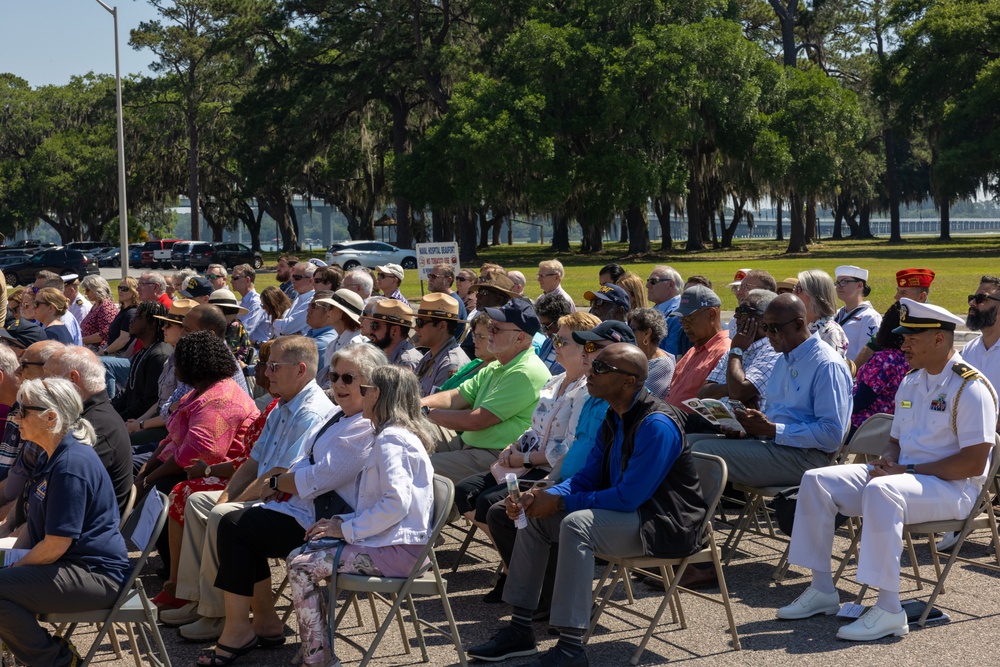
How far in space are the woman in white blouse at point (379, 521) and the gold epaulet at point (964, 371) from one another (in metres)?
2.55

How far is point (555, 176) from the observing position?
40781mm

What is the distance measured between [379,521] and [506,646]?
0.86 metres

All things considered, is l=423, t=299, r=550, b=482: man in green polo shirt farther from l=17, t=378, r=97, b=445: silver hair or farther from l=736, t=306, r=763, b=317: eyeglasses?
l=17, t=378, r=97, b=445: silver hair

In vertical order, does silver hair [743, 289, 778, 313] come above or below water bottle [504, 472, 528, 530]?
A: above

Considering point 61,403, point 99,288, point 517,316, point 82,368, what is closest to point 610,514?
point 517,316

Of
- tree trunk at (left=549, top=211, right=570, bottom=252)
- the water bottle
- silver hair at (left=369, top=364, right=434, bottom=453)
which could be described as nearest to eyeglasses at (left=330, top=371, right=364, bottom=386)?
silver hair at (left=369, top=364, right=434, bottom=453)

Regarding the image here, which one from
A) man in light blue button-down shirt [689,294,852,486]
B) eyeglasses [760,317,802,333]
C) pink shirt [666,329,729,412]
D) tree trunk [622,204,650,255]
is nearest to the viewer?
man in light blue button-down shirt [689,294,852,486]

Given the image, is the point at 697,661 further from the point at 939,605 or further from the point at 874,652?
the point at 939,605

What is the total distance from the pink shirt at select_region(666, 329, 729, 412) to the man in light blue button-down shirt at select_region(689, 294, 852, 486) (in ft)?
3.00

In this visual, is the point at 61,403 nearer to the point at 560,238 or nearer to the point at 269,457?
the point at 269,457

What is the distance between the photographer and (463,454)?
6.21 metres

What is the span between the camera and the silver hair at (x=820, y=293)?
286 inches

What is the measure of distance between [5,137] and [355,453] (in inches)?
2650

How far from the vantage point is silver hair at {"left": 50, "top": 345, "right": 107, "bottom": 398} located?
505cm
